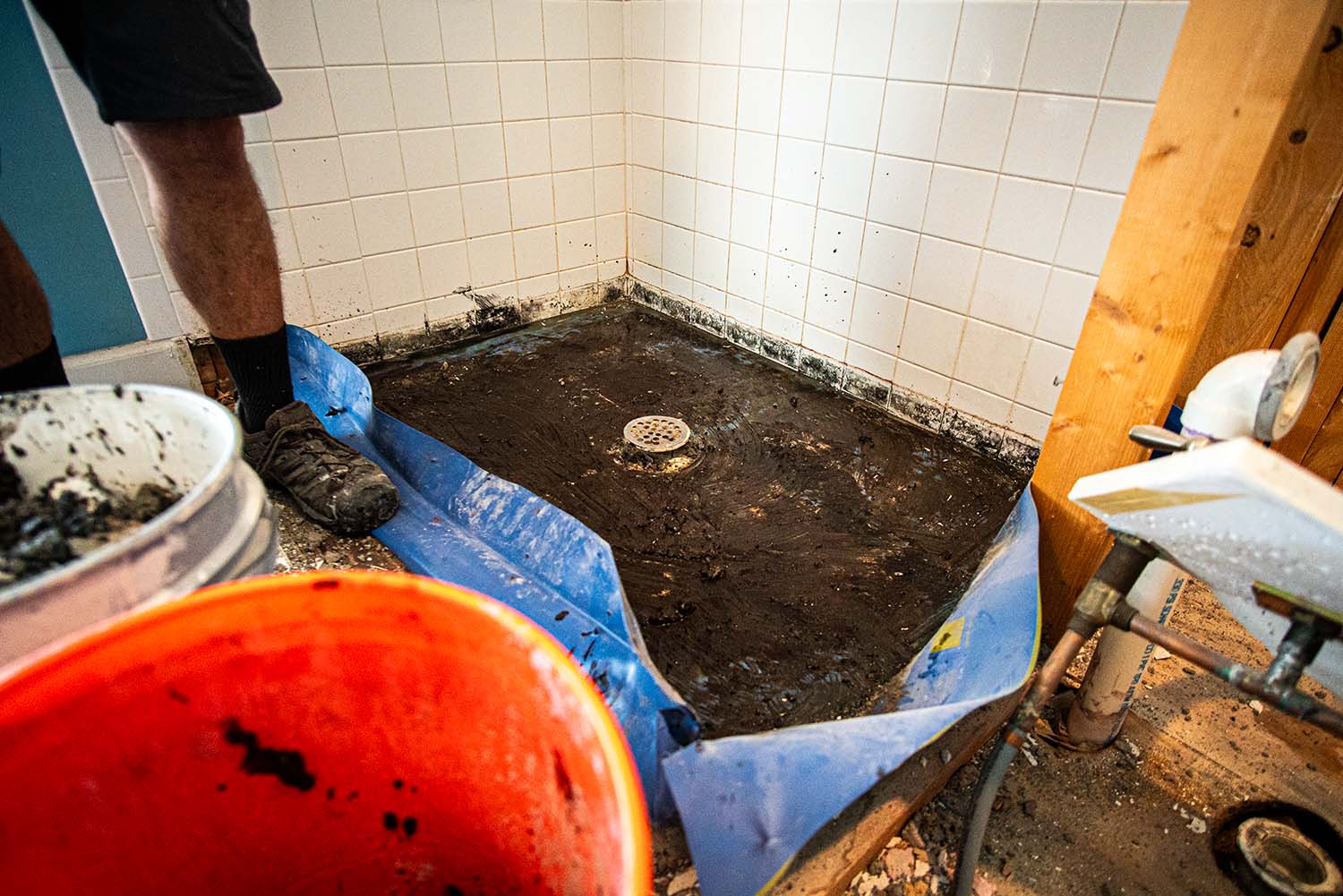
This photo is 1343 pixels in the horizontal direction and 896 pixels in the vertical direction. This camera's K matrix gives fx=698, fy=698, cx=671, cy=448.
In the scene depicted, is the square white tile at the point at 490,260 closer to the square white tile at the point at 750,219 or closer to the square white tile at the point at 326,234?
the square white tile at the point at 326,234

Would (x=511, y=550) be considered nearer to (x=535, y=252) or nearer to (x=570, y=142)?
(x=535, y=252)

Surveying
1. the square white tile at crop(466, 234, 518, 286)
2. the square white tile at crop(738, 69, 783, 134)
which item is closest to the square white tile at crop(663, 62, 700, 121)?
the square white tile at crop(738, 69, 783, 134)

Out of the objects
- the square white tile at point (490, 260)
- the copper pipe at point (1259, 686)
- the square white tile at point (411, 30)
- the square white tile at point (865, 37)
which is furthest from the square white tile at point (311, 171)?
the copper pipe at point (1259, 686)

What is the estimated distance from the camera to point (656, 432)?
5.91 ft

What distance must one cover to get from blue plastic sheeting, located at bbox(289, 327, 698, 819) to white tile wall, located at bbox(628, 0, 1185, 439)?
1092 millimetres

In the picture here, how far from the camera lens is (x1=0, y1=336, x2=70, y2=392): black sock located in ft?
3.60

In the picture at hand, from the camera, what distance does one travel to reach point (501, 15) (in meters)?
1.96

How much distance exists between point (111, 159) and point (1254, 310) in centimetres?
221

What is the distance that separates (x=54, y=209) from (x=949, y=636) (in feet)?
6.57

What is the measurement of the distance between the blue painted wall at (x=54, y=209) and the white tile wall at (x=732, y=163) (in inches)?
1.6

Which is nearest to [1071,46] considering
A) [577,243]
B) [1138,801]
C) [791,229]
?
[791,229]

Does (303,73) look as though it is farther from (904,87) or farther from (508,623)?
(508,623)

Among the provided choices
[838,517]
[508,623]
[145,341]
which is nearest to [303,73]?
[145,341]

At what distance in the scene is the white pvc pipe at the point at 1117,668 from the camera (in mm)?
919
